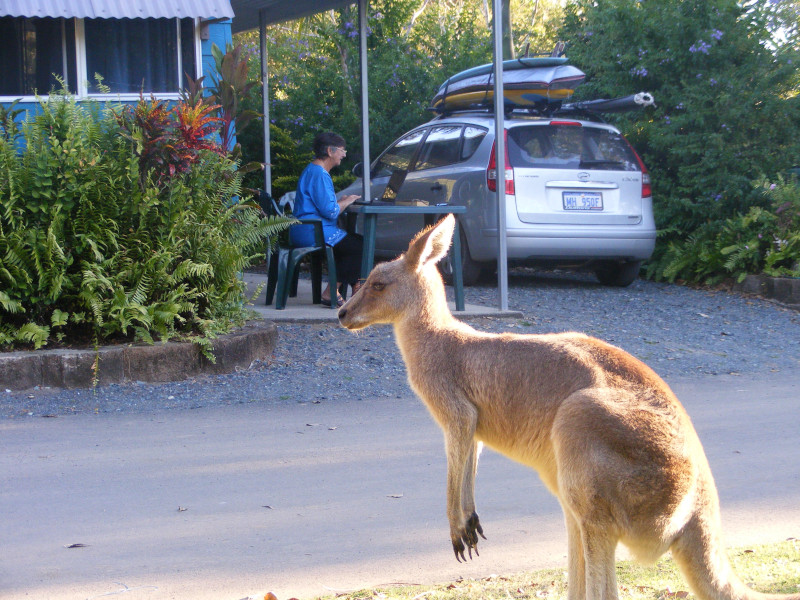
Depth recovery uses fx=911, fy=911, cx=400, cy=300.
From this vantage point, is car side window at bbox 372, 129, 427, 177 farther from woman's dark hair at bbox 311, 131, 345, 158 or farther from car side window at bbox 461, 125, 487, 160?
woman's dark hair at bbox 311, 131, 345, 158

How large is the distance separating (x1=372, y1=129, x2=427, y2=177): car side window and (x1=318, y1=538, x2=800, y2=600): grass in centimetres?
953

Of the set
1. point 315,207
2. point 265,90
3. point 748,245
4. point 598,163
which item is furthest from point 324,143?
point 748,245

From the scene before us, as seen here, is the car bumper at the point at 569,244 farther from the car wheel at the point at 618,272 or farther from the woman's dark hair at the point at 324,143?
the woman's dark hair at the point at 324,143

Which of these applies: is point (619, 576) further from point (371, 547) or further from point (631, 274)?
point (631, 274)

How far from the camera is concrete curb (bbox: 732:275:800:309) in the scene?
1153cm

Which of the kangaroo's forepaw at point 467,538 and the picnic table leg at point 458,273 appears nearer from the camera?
the kangaroo's forepaw at point 467,538

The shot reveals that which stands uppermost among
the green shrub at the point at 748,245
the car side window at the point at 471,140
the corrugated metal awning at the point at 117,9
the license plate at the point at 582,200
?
the corrugated metal awning at the point at 117,9

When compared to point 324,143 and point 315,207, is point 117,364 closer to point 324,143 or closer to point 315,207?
point 315,207

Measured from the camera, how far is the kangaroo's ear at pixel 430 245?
3.91 metres

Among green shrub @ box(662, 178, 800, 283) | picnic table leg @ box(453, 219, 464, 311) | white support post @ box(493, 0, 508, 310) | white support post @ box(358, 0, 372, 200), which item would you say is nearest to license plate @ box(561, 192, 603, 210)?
white support post @ box(493, 0, 508, 310)

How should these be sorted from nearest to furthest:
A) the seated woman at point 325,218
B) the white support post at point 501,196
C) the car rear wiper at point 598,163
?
the white support post at point 501,196
the seated woman at point 325,218
the car rear wiper at point 598,163

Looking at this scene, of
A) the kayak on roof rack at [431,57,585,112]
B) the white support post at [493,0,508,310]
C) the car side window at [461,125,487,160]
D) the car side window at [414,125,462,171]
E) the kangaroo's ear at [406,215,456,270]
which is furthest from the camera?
the car side window at [414,125,462,171]

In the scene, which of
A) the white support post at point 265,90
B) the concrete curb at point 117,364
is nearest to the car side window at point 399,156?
the white support post at point 265,90

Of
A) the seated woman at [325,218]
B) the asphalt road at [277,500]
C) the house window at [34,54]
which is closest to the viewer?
the asphalt road at [277,500]
